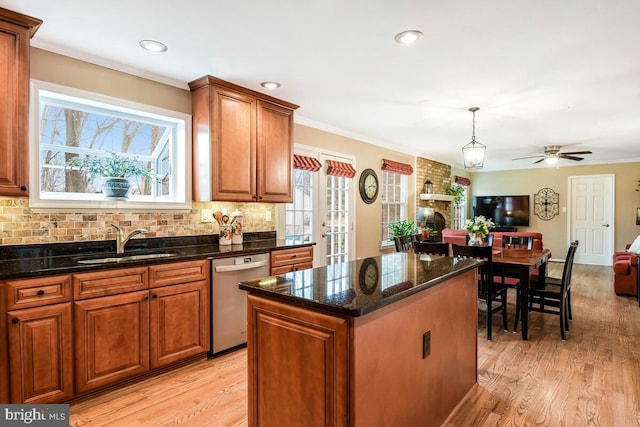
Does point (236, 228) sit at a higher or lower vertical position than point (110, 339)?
higher

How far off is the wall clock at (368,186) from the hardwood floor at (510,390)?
276cm

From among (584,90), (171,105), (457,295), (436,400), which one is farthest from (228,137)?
(584,90)

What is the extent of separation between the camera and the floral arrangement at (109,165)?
2.83 meters

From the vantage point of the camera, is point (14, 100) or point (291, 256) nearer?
point (14, 100)

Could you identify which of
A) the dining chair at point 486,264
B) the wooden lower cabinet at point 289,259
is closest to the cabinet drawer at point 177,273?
the wooden lower cabinet at point 289,259

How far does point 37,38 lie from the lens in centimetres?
244

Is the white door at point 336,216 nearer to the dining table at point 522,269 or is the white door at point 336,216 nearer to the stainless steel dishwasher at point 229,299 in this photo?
the stainless steel dishwasher at point 229,299

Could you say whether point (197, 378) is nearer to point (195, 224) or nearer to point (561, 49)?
point (195, 224)

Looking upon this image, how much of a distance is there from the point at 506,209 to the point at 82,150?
9323 millimetres

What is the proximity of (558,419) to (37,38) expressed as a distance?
4.21 metres

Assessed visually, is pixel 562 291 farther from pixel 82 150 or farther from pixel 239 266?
pixel 82 150

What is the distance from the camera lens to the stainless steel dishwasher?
291 cm

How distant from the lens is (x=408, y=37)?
2383mm

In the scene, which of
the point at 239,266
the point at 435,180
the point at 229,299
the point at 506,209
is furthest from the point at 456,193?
the point at 229,299
